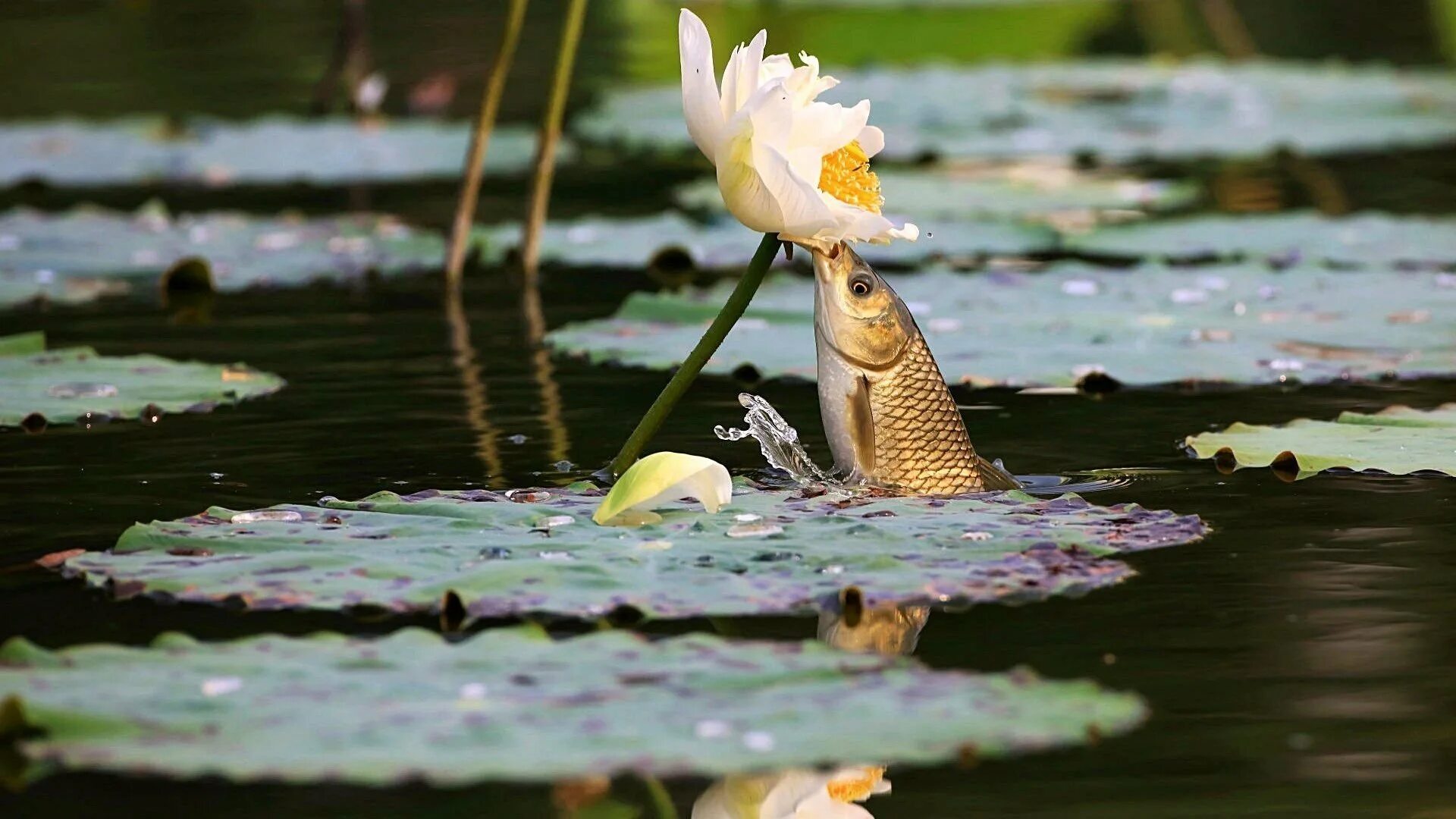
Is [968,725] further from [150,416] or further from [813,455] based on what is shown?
[150,416]

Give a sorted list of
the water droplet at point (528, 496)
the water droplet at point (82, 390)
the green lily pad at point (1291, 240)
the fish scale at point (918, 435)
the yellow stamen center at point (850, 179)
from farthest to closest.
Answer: the green lily pad at point (1291, 240) < the water droplet at point (82, 390) < the fish scale at point (918, 435) < the water droplet at point (528, 496) < the yellow stamen center at point (850, 179)

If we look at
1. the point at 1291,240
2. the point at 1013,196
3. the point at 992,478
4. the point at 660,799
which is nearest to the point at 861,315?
the point at 992,478

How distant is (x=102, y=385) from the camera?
649cm

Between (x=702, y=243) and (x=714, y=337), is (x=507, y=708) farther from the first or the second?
(x=702, y=243)

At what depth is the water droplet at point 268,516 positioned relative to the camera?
4.47 meters

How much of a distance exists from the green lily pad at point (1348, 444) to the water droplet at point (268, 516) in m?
2.14

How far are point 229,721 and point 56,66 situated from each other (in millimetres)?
17421

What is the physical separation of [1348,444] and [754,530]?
1.79 metres

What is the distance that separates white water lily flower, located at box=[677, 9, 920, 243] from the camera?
432 centimetres

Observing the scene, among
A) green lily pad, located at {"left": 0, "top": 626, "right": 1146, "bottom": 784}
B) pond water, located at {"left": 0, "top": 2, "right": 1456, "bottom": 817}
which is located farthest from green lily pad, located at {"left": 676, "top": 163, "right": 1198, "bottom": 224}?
green lily pad, located at {"left": 0, "top": 626, "right": 1146, "bottom": 784}

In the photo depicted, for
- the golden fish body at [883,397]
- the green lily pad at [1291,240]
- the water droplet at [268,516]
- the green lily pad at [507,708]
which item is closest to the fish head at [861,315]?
the golden fish body at [883,397]

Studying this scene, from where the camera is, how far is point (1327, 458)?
17.4 ft

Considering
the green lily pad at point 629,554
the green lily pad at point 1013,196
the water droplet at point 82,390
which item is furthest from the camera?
the green lily pad at point 1013,196

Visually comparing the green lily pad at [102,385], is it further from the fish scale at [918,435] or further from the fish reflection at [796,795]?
the fish reflection at [796,795]
